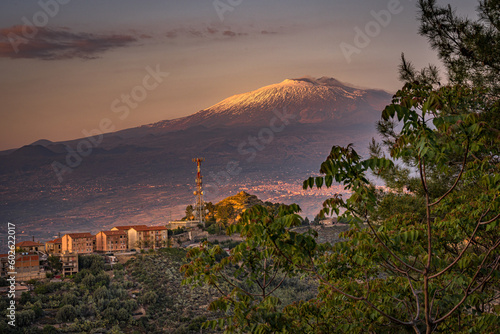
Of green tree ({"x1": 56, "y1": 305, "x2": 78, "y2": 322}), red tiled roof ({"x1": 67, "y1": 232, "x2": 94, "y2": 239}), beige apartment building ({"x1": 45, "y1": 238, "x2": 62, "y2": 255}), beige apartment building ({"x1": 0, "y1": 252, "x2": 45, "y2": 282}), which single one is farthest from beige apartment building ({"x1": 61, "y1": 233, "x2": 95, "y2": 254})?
green tree ({"x1": 56, "y1": 305, "x2": 78, "y2": 322})

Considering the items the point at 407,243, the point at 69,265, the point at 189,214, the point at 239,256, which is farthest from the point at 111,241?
the point at 407,243

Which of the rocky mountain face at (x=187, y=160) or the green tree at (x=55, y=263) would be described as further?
the rocky mountain face at (x=187, y=160)

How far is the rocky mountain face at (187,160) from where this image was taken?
87.0 meters

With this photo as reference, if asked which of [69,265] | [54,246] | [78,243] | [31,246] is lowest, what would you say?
[69,265]

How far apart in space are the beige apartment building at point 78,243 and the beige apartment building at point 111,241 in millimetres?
1450

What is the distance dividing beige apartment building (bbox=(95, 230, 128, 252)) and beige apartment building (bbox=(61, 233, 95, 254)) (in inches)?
57.1

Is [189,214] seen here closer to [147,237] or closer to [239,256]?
[147,237]

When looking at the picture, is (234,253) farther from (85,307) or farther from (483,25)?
(85,307)

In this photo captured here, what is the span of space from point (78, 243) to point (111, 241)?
3741 millimetres

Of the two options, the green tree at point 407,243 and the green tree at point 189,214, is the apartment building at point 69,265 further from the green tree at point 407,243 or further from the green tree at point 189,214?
the green tree at point 407,243

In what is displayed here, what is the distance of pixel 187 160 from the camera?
110 m

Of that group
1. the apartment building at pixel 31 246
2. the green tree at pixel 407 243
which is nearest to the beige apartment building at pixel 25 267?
the apartment building at pixel 31 246

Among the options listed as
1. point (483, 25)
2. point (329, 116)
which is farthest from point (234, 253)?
point (329, 116)

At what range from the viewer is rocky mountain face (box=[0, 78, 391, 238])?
87.0 m
